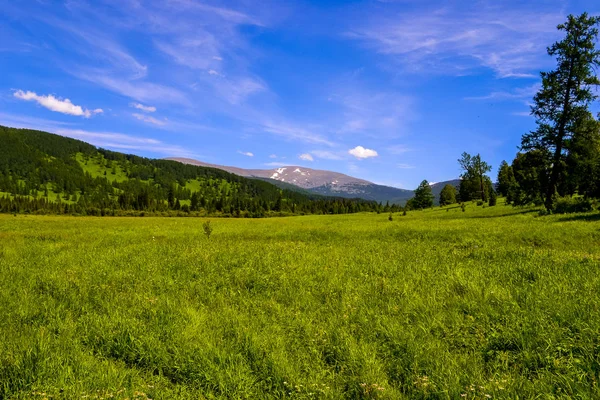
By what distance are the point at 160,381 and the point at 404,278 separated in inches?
276

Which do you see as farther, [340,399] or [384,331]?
[384,331]

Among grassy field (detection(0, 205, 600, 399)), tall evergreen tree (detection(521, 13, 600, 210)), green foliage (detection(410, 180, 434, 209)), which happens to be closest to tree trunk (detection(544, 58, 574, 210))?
tall evergreen tree (detection(521, 13, 600, 210))

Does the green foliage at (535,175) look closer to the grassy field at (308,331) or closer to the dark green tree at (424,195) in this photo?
the grassy field at (308,331)

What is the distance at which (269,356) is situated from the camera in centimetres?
539

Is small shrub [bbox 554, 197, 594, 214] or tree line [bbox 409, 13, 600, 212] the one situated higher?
tree line [bbox 409, 13, 600, 212]

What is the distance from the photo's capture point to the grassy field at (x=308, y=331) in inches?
185

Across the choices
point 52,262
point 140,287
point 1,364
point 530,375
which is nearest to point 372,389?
point 530,375

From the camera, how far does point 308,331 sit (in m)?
6.29

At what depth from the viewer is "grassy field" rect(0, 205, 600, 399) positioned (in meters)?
4.70

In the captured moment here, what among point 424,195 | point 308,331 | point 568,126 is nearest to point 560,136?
point 568,126

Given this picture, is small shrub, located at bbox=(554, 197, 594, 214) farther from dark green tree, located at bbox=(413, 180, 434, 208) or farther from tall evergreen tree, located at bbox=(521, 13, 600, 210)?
dark green tree, located at bbox=(413, 180, 434, 208)

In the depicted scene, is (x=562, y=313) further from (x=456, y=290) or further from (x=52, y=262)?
(x=52, y=262)

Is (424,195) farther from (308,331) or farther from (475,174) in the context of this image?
(308,331)

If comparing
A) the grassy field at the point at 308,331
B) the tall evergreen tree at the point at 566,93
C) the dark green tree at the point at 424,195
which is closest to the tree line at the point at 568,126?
the tall evergreen tree at the point at 566,93
